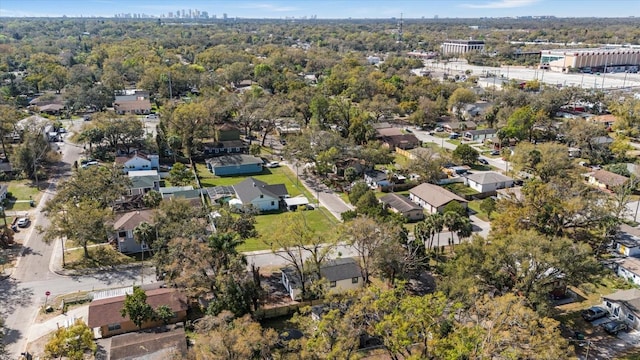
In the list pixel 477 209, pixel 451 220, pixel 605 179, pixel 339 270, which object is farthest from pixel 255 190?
pixel 605 179

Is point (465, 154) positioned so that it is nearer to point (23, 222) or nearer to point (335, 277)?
point (335, 277)

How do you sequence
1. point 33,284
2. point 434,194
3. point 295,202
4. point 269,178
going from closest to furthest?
1. point 33,284
2. point 434,194
3. point 295,202
4. point 269,178

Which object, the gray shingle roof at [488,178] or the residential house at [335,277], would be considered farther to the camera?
the gray shingle roof at [488,178]

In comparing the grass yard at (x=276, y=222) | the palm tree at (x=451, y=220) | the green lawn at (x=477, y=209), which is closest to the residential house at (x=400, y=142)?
the green lawn at (x=477, y=209)

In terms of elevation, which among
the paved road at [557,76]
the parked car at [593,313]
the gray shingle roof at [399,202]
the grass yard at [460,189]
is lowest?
the parked car at [593,313]

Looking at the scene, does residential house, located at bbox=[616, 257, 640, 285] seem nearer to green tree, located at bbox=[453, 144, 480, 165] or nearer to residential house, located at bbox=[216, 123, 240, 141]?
green tree, located at bbox=[453, 144, 480, 165]

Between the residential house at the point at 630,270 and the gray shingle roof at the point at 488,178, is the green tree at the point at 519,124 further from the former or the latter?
the residential house at the point at 630,270

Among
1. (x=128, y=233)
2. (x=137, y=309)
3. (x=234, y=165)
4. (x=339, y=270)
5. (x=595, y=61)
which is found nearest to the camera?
(x=137, y=309)

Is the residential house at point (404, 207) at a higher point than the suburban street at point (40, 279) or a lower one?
higher
